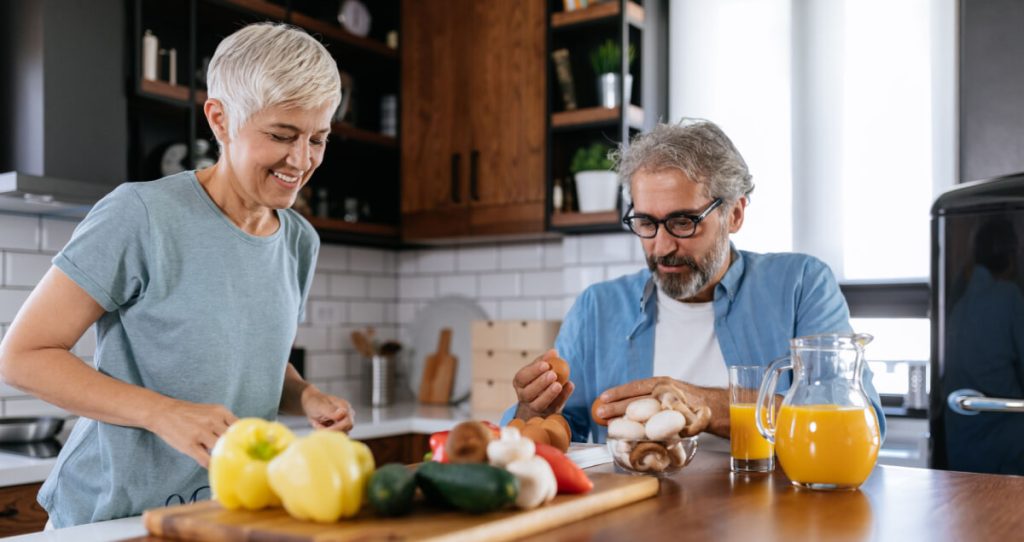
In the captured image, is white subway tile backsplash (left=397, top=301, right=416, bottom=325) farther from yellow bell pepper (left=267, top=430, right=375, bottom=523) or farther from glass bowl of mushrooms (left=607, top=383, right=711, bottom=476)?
yellow bell pepper (left=267, top=430, right=375, bottom=523)

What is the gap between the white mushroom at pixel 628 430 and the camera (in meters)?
1.46

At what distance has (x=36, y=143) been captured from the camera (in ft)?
8.89

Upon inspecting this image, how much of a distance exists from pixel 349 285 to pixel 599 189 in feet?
4.21

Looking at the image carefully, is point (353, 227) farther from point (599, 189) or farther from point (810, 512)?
point (810, 512)

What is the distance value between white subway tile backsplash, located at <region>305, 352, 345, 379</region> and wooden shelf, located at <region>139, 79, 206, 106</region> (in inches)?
49.3

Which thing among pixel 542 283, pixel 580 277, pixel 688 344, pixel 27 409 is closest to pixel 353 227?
pixel 542 283

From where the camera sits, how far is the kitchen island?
1.11 meters

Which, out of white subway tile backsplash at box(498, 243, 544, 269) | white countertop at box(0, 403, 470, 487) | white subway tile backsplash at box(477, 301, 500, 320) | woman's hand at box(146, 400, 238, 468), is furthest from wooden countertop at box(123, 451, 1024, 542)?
white subway tile backsplash at box(477, 301, 500, 320)

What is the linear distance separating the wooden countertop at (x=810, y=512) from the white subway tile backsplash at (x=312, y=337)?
8.54ft

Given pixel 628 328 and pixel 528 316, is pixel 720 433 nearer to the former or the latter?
pixel 628 328

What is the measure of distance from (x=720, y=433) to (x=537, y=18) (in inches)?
89.9

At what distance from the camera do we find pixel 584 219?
11.4 feet

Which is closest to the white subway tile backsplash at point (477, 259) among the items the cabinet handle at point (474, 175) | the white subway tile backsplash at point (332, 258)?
the cabinet handle at point (474, 175)

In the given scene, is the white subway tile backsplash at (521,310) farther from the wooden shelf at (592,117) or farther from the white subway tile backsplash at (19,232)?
the white subway tile backsplash at (19,232)
